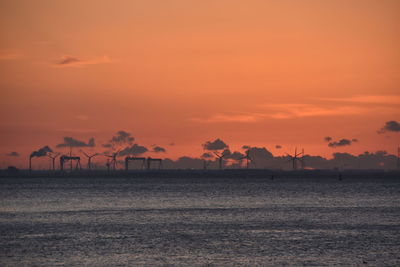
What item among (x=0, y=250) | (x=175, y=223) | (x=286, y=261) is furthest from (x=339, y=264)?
(x=175, y=223)

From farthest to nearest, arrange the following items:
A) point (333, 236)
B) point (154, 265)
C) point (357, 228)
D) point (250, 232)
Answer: point (357, 228)
point (250, 232)
point (333, 236)
point (154, 265)

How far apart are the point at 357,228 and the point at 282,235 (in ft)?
45.6

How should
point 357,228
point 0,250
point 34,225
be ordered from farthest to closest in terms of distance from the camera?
point 34,225 < point 357,228 < point 0,250

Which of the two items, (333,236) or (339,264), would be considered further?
(333,236)

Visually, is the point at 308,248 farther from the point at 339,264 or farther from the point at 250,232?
the point at 250,232

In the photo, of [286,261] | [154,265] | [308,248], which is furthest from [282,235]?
[154,265]

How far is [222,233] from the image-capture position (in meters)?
78.1

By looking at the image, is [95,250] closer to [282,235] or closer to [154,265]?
[154,265]

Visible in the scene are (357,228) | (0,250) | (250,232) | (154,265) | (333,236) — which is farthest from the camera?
(357,228)

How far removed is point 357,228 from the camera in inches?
3319

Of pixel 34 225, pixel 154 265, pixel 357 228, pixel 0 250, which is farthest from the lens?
Answer: pixel 34 225

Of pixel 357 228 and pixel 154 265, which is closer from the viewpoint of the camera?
pixel 154 265

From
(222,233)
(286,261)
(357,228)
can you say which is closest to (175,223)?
(222,233)

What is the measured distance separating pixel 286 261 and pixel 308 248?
8.64 m
